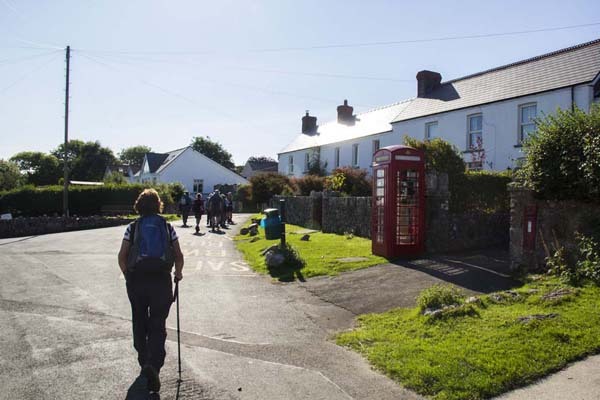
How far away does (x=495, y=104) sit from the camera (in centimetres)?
2230

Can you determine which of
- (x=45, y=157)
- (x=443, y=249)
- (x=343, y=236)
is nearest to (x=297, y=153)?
(x=343, y=236)

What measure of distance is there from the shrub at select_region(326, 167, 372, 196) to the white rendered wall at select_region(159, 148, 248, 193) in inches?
1414

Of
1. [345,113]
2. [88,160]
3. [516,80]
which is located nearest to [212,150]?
[88,160]

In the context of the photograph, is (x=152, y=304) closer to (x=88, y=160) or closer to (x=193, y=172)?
(x=193, y=172)

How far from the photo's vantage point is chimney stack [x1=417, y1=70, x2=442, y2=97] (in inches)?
1179

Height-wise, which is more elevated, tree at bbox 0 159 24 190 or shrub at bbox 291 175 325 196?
tree at bbox 0 159 24 190

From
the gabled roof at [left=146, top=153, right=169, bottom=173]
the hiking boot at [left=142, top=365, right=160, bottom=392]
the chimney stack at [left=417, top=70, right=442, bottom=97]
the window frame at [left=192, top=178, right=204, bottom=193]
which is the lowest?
the hiking boot at [left=142, top=365, right=160, bottom=392]

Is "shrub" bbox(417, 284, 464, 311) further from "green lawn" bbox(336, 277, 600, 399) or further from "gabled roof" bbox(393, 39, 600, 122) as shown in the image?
"gabled roof" bbox(393, 39, 600, 122)

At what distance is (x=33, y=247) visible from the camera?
744 inches

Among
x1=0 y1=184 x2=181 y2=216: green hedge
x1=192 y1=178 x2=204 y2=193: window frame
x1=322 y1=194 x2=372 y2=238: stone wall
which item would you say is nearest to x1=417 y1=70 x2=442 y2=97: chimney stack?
x1=322 y1=194 x2=372 y2=238: stone wall

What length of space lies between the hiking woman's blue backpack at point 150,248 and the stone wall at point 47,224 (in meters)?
28.1

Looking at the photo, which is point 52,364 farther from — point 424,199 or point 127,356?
point 424,199

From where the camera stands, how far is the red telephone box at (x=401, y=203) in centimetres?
1245

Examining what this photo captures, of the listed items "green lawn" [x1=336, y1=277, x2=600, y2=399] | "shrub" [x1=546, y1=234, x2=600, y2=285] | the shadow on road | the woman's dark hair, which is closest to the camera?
"green lawn" [x1=336, y1=277, x2=600, y2=399]
